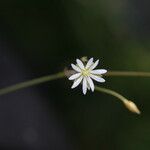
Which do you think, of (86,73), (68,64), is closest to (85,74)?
(86,73)

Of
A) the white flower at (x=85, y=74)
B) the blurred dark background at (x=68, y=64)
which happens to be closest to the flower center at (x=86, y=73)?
the white flower at (x=85, y=74)

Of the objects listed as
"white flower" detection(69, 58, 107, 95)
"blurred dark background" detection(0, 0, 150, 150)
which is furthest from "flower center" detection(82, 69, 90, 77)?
"blurred dark background" detection(0, 0, 150, 150)

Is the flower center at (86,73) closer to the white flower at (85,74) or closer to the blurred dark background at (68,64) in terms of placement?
the white flower at (85,74)

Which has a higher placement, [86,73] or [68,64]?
[68,64]

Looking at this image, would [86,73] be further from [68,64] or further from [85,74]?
[68,64]

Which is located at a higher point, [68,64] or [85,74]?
[68,64]

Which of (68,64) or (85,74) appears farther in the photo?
(68,64)

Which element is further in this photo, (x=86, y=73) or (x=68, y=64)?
(x=68, y=64)

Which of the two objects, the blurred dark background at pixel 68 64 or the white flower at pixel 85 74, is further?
the blurred dark background at pixel 68 64
